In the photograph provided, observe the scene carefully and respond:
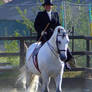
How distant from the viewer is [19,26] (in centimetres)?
3334

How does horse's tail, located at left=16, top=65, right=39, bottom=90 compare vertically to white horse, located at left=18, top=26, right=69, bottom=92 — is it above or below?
below

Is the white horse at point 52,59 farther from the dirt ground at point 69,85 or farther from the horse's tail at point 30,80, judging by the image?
the dirt ground at point 69,85

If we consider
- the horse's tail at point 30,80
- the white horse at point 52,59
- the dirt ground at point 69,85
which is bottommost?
the dirt ground at point 69,85

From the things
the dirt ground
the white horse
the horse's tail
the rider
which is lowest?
the dirt ground

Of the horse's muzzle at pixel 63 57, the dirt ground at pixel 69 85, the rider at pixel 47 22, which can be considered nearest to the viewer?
the horse's muzzle at pixel 63 57

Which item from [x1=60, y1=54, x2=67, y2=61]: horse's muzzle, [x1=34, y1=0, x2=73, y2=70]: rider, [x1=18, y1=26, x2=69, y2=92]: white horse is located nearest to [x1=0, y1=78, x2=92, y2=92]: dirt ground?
[x1=34, y1=0, x2=73, y2=70]: rider

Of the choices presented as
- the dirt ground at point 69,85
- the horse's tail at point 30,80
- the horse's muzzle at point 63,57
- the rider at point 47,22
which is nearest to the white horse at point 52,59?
the horse's muzzle at point 63,57

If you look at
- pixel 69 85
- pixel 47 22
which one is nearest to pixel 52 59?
pixel 47 22

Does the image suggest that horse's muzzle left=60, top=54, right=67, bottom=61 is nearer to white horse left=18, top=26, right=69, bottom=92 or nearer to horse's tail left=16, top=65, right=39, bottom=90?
white horse left=18, top=26, right=69, bottom=92

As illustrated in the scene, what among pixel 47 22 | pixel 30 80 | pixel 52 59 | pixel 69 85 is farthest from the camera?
pixel 69 85

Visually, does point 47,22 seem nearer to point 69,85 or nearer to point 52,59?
point 52,59

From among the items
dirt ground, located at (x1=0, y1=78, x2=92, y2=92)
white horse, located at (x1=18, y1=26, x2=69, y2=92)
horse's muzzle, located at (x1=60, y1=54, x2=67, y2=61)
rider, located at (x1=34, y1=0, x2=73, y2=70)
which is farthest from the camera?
dirt ground, located at (x1=0, y1=78, x2=92, y2=92)

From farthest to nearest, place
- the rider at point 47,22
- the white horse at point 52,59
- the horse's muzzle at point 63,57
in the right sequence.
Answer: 1. the rider at point 47,22
2. the white horse at point 52,59
3. the horse's muzzle at point 63,57

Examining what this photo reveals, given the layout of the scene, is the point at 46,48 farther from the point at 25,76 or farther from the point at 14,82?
the point at 14,82
